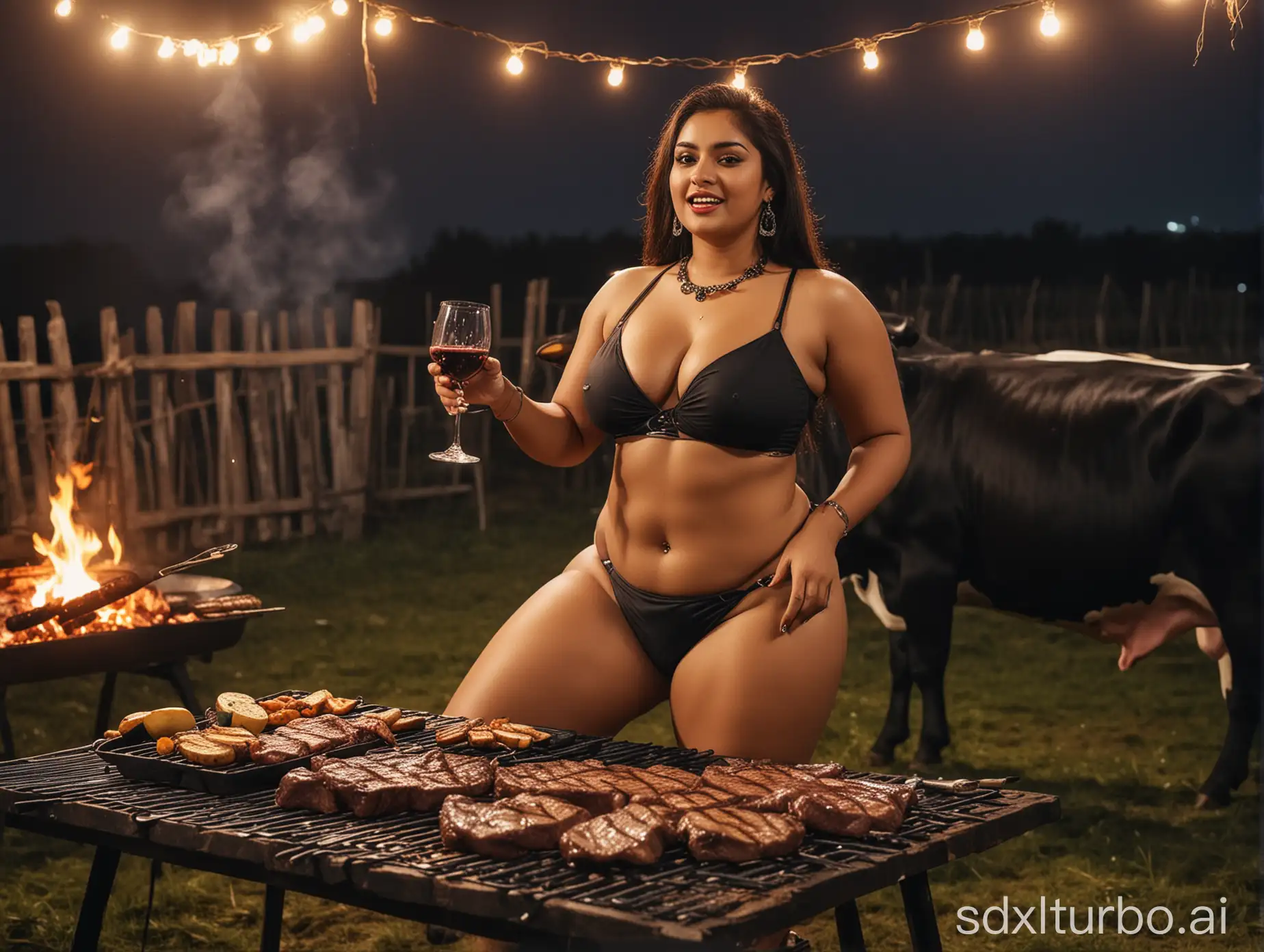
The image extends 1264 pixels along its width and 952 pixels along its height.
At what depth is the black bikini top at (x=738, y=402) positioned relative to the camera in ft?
10.5

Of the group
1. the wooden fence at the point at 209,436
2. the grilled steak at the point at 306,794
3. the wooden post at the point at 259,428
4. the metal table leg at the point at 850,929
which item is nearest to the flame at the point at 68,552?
the grilled steak at the point at 306,794

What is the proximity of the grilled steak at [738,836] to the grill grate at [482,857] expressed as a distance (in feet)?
0.05

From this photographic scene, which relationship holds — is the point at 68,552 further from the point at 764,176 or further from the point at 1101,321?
the point at 1101,321

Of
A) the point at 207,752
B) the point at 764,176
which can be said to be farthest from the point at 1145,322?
the point at 207,752

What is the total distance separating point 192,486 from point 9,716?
4.43 m

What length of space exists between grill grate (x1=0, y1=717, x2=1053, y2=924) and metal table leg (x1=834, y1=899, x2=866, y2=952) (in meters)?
0.44

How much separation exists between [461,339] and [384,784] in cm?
104

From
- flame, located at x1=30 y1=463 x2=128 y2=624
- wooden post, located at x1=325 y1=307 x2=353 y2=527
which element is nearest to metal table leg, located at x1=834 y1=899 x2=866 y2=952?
flame, located at x1=30 y1=463 x2=128 y2=624

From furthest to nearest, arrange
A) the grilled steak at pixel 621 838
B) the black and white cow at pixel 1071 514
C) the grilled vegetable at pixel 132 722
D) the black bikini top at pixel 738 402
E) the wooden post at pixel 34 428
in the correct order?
the wooden post at pixel 34 428
the black and white cow at pixel 1071 514
the black bikini top at pixel 738 402
the grilled vegetable at pixel 132 722
the grilled steak at pixel 621 838

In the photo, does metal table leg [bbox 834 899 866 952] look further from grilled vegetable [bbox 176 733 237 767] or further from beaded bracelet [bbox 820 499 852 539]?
grilled vegetable [bbox 176 733 237 767]

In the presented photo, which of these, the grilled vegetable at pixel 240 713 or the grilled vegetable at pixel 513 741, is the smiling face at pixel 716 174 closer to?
the grilled vegetable at pixel 513 741

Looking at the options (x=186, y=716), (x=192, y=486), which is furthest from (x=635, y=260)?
(x=186, y=716)

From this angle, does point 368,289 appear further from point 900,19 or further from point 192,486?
point 192,486

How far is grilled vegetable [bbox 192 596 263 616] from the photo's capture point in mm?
5020
